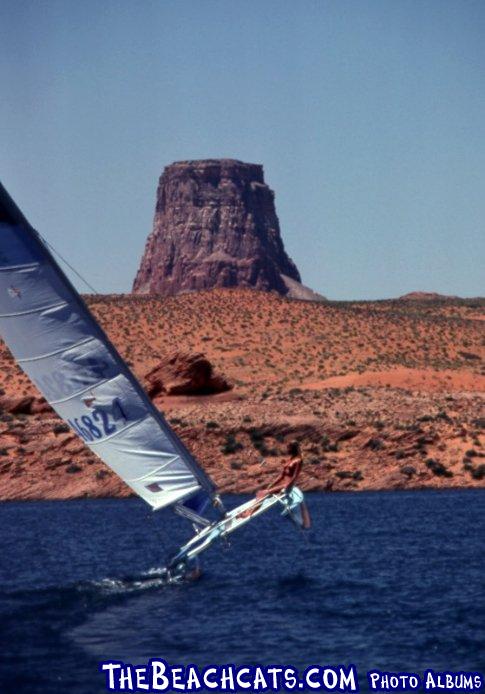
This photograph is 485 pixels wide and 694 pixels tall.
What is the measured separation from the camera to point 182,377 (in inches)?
2926

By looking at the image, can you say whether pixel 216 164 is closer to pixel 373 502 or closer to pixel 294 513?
pixel 373 502

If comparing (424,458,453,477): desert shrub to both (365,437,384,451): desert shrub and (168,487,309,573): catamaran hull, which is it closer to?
(365,437,384,451): desert shrub

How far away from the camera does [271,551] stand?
38188mm

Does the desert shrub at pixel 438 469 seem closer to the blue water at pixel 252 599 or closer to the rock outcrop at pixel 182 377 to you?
the blue water at pixel 252 599

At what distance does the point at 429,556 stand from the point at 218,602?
361 inches

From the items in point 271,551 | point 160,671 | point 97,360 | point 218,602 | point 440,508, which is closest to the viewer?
point 160,671

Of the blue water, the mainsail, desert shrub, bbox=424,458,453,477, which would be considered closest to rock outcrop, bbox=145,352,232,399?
desert shrub, bbox=424,458,453,477

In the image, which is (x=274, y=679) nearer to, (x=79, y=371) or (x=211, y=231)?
(x=79, y=371)

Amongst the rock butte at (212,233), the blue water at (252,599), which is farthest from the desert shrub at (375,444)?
the rock butte at (212,233)

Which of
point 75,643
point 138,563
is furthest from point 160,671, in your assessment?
point 138,563

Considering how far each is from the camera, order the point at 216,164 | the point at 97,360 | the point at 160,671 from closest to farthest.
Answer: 1. the point at 160,671
2. the point at 97,360
3. the point at 216,164

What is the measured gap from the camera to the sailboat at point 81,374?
80.4ft


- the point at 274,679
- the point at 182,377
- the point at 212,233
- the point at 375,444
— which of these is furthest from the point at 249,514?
the point at 212,233

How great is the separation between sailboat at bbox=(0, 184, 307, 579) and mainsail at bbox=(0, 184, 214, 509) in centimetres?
2
